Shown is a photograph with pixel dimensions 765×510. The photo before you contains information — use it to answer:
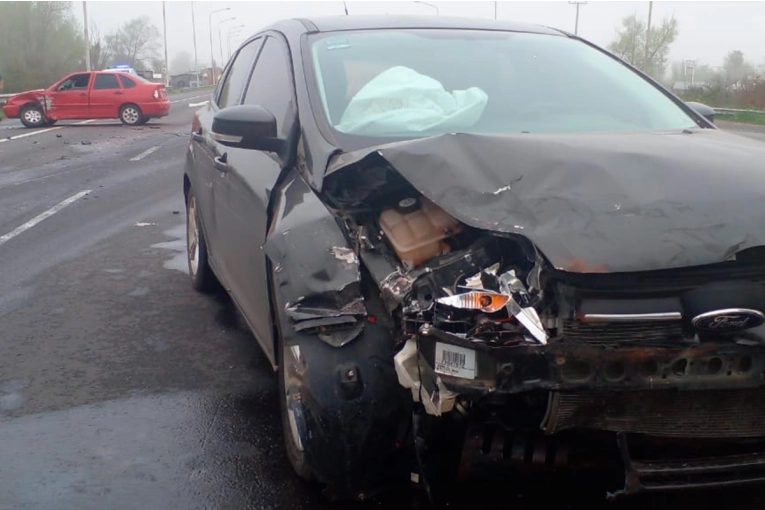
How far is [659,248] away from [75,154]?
16.8 m

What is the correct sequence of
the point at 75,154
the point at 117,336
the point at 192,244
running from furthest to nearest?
the point at 75,154 < the point at 192,244 < the point at 117,336

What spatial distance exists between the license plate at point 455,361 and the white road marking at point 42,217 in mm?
6779

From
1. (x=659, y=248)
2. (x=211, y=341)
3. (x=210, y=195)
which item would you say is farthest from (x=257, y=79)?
(x=659, y=248)

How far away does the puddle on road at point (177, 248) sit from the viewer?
25.0 feet

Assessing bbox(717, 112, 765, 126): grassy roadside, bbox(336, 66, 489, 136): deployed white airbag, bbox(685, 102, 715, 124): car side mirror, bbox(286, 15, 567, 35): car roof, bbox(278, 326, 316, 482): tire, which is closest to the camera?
bbox(278, 326, 316, 482): tire

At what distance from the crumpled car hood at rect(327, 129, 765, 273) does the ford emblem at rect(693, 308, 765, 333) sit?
15 cm

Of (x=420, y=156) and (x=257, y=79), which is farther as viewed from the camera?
(x=257, y=79)

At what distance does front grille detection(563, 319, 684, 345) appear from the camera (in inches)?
105

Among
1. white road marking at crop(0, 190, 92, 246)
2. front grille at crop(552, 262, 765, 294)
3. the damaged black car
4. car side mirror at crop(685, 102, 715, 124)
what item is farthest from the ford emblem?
white road marking at crop(0, 190, 92, 246)

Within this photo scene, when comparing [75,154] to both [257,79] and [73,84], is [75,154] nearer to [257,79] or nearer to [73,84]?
[73,84]

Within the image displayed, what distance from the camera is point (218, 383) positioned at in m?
4.80

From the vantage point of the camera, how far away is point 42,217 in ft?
32.9

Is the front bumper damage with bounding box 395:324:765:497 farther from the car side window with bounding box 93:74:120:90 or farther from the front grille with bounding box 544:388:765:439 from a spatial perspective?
the car side window with bounding box 93:74:120:90

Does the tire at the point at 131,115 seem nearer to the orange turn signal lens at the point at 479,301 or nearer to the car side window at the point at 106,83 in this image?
the car side window at the point at 106,83
